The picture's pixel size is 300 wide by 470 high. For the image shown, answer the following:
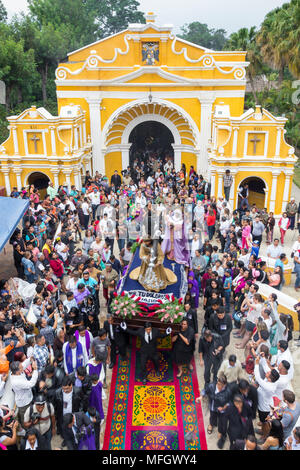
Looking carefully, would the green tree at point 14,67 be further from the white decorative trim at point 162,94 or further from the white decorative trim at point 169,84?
the white decorative trim at point 162,94

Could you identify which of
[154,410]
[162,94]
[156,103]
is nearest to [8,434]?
[154,410]

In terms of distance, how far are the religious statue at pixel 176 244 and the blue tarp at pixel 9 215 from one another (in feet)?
13.6

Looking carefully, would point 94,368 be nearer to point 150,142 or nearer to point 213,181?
point 213,181

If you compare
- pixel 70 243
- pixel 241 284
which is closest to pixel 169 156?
pixel 70 243

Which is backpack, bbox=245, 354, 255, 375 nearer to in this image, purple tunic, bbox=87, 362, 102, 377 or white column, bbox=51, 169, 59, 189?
purple tunic, bbox=87, 362, 102, 377

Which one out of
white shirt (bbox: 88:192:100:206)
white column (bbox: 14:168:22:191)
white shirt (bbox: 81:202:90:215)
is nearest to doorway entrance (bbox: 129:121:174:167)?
white column (bbox: 14:168:22:191)

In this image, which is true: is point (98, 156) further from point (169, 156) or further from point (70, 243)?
point (70, 243)

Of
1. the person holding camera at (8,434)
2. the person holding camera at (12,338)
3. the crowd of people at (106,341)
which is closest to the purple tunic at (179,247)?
the crowd of people at (106,341)

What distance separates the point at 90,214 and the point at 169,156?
31.7 ft

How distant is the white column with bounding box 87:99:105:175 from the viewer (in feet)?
73.9

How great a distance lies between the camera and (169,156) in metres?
25.5

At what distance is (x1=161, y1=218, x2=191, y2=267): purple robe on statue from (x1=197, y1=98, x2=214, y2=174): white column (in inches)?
451

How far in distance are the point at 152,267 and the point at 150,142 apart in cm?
1800

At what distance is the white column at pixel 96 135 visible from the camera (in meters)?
22.5
